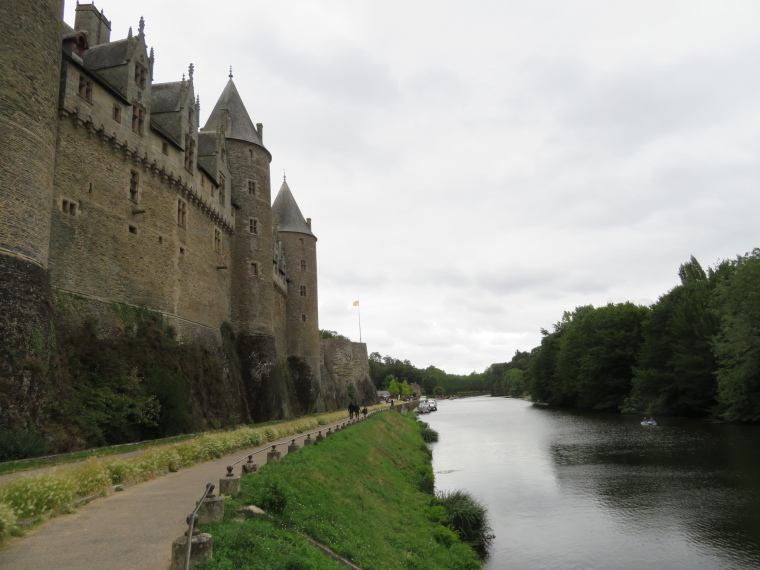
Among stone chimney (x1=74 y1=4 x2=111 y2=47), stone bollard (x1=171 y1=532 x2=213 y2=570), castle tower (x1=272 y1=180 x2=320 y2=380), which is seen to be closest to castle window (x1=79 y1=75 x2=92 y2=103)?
stone chimney (x1=74 y1=4 x2=111 y2=47)

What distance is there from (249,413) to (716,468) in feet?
78.6

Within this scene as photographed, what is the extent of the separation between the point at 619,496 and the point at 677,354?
1286 inches

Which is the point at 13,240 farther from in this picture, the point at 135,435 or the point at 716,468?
the point at 716,468

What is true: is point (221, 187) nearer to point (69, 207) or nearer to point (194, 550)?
point (69, 207)

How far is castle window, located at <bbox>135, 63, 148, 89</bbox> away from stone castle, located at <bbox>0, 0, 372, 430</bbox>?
0.06 metres

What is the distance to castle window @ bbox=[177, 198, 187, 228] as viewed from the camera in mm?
27641

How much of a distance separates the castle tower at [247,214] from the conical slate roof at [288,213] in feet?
41.8

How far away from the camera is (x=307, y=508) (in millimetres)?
10219

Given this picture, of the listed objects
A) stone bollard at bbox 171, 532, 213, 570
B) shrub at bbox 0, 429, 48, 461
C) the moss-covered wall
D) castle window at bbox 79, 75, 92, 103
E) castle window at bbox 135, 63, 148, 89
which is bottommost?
stone bollard at bbox 171, 532, 213, 570

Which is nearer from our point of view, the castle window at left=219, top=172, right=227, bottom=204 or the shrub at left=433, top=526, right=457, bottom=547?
the shrub at left=433, top=526, right=457, bottom=547

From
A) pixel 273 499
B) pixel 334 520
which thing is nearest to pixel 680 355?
pixel 334 520

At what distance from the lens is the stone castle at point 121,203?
16266 millimetres

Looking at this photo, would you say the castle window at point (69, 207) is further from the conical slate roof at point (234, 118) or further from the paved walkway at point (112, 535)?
the conical slate roof at point (234, 118)

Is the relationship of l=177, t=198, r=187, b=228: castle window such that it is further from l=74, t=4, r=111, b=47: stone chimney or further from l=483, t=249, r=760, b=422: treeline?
l=483, t=249, r=760, b=422: treeline
